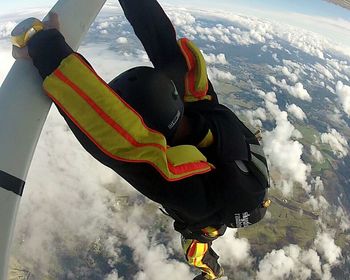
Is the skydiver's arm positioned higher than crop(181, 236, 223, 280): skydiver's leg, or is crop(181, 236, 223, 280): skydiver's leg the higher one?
the skydiver's arm

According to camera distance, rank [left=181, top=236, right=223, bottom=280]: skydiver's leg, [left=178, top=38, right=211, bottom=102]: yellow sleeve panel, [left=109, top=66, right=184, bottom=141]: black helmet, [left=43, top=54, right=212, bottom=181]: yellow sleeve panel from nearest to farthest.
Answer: [left=43, top=54, right=212, bottom=181]: yellow sleeve panel → [left=109, top=66, right=184, bottom=141]: black helmet → [left=178, top=38, right=211, bottom=102]: yellow sleeve panel → [left=181, top=236, right=223, bottom=280]: skydiver's leg

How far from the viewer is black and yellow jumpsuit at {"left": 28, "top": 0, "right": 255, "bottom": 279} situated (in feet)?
3.31

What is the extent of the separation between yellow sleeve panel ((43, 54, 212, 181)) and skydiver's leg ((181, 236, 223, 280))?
1.47 m

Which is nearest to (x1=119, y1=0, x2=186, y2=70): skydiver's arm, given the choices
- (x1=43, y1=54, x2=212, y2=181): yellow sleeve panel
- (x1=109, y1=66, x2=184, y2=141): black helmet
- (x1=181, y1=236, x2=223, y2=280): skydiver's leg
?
(x1=109, y1=66, x2=184, y2=141): black helmet

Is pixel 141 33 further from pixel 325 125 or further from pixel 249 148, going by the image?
pixel 325 125

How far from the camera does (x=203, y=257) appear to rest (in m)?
2.52

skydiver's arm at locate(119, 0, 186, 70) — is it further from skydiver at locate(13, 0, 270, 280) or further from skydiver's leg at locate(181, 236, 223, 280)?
skydiver's leg at locate(181, 236, 223, 280)

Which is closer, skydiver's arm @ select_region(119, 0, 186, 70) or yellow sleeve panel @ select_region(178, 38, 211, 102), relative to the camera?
skydiver's arm @ select_region(119, 0, 186, 70)

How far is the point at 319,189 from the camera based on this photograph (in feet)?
255

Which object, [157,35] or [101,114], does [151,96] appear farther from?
[157,35]

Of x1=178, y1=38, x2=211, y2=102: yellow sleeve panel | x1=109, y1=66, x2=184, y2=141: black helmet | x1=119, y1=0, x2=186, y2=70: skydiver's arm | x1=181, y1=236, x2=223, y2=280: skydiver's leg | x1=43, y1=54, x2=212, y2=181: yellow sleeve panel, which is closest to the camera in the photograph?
x1=43, y1=54, x2=212, y2=181: yellow sleeve panel

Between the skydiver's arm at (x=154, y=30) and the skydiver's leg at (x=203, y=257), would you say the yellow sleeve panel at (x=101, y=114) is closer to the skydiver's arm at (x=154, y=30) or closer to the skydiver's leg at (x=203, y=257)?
the skydiver's arm at (x=154, y=30)

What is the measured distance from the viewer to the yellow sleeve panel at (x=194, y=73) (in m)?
1.62

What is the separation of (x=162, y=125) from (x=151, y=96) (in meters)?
0.11
